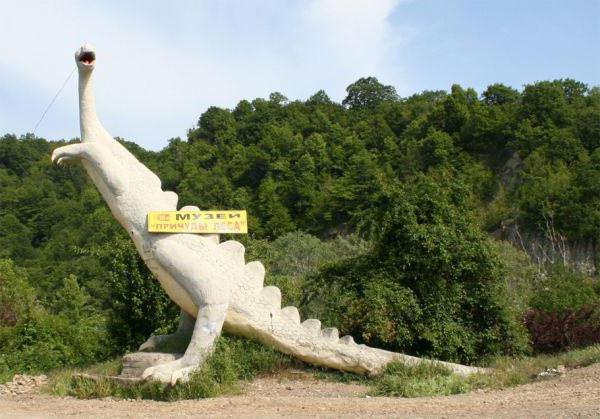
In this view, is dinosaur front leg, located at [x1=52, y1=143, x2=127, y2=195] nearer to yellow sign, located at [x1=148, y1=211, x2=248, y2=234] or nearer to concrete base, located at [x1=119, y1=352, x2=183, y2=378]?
yellow sign, located at [x1=148, y1=211, x2=248, y2=234]

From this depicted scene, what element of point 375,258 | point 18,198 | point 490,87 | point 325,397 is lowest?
point 325,397

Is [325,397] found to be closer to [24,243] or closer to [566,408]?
[566,408]

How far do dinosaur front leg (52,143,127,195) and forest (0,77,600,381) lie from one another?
438cm

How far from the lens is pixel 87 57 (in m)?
11.3

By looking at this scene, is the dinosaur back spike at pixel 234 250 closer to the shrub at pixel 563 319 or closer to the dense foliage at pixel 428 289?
the dense foliage at pixel 428 289

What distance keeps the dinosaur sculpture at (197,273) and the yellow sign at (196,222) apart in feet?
0.38

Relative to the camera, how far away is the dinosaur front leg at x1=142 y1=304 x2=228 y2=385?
9938mm

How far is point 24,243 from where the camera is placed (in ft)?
136

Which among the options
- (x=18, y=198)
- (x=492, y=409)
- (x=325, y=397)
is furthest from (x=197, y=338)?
(x=18, y=198)

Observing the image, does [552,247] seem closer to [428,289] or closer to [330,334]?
[428,289]

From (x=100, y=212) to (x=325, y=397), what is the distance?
29.9 m

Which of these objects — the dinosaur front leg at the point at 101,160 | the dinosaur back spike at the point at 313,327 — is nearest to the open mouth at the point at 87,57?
the dinosaur front leg at the point at 101,160

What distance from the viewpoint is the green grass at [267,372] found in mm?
9969

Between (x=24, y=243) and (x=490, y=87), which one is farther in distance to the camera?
(x=490, y=87)
